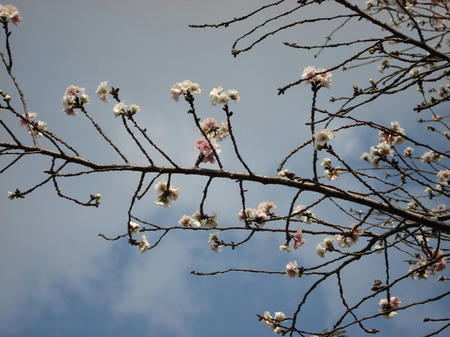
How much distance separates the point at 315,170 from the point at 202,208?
2.78 ft

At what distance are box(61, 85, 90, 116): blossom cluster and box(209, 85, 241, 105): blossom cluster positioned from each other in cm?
93

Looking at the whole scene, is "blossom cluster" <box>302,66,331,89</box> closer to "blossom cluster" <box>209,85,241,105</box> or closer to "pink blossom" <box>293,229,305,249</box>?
"blossom cluster" <box>209,85,241,105</box>

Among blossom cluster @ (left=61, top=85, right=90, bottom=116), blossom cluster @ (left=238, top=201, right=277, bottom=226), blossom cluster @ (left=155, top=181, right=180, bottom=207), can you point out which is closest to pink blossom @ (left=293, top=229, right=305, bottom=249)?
blossom cluster @ (left=238, top=201, right=277, bottom=226)

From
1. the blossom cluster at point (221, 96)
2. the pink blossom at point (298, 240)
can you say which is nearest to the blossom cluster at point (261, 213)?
the pink blossom at point (298, 240)

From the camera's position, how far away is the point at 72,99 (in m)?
2.40

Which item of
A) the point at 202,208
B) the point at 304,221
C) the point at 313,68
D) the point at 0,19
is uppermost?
the point at 0,19

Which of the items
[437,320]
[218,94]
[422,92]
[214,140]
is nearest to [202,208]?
[214,140]

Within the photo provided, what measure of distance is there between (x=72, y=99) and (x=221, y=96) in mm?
1104

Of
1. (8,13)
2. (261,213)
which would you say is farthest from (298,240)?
(8,13)

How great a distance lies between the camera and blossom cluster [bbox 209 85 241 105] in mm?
2240

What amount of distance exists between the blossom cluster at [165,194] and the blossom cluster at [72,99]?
2.70 feet

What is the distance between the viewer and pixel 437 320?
2.57 m

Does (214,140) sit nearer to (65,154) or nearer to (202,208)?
(202,208)

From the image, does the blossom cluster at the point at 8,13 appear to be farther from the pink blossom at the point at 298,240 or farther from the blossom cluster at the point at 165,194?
the pink blossom at the point at 298,240
